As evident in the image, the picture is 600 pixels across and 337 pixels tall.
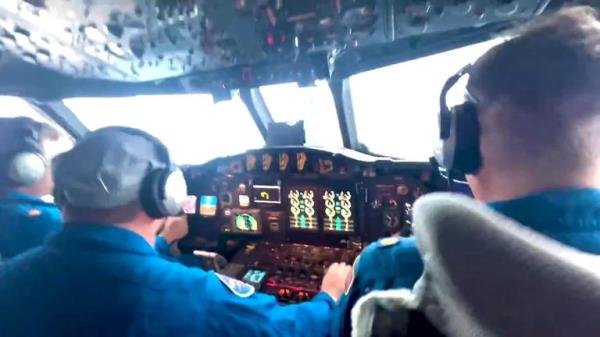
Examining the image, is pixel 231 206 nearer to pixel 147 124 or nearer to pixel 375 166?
pixel 375 166

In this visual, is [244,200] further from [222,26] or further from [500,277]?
[500,277]

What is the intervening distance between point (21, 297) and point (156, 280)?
0.32m

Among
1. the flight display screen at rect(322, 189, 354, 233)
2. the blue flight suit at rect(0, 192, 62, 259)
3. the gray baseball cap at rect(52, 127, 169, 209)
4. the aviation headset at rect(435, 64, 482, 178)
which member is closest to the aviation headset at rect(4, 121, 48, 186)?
the blue flight suit at rect(0, 192, 62, 259)

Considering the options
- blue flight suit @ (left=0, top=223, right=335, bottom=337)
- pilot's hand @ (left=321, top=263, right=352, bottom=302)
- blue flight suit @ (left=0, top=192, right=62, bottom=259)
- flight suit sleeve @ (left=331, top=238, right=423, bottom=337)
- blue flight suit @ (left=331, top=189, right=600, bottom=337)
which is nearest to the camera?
blue flight suit @ (left=331, top=189, right=600, bottom=337)

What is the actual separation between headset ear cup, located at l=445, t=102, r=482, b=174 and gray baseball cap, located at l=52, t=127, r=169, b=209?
0.90m

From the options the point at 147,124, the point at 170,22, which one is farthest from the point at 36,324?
the point at 147,124

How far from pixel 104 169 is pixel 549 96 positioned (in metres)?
1.09

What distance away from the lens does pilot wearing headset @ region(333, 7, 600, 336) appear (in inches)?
26.7

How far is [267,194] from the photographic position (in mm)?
2779

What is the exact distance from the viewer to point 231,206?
2.89 m

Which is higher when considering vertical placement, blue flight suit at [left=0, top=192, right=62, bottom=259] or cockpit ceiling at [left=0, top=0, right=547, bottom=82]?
cockpit ceiling at [left=0, top=0, right=547, bottom=82]

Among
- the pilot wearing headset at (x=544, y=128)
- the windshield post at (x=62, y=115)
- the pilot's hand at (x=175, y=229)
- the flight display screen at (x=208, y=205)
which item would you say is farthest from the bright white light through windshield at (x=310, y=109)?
the pilot wearing headset at (x=544, y=128)

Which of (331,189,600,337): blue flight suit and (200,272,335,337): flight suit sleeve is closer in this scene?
(331,189,600,337): blue flight suit

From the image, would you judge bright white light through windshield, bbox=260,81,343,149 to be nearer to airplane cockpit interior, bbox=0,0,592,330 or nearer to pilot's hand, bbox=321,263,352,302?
airplane cockpit interior, bbox=0,0,592,330
